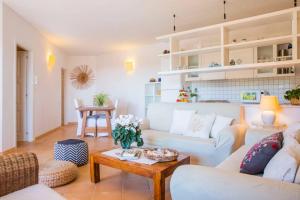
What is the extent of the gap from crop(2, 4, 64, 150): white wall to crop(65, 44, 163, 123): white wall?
37.9 inches

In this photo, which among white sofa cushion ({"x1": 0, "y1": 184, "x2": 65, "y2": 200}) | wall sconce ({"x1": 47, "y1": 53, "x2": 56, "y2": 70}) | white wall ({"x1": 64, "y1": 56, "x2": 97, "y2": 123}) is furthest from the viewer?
white wall ({"x1": 64, "y1": 56, "x2": 97, "y2": 123})

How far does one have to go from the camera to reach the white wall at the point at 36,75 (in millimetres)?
3637

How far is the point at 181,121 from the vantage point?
3.24 meters

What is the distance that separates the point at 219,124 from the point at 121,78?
4.56 meters

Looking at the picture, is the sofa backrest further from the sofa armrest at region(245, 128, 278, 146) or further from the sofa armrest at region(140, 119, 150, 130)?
the sofa armrest at region(245, 128, 278, 146)

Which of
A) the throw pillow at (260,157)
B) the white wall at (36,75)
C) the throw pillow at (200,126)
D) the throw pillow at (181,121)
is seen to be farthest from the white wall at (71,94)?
the throw pillow at (260,157)

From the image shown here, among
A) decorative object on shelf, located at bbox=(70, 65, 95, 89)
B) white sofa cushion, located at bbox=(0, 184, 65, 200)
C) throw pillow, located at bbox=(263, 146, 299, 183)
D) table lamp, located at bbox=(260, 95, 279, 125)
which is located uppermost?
decorative object on shelf, located at bbox=(70, 65, 95, 89)

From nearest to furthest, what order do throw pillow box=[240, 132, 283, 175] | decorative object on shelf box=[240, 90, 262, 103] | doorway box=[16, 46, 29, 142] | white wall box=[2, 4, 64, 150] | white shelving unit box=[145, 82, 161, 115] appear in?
throw pillow box=[240, 132, 283, 175]
white wall box=[2, 4, 64, 150]
decorative object on shelf box=[240, 90, 262, 103]
doorway box=[16, 46, 29, 142]
white shelving unit box=[145, 82, 161, 115]

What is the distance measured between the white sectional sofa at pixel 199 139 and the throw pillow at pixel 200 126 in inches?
4.2

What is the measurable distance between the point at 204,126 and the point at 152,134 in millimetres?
747

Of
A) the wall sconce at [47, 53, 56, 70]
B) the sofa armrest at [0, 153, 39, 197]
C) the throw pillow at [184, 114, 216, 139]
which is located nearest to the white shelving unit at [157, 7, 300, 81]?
the throw pillow at [184, 114, 216, 139]

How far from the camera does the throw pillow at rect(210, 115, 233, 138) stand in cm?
286

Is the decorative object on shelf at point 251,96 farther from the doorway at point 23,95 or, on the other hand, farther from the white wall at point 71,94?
the white wall at point 71,94

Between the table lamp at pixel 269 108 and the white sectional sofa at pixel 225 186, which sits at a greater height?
the table lamp at pixel 269 108
